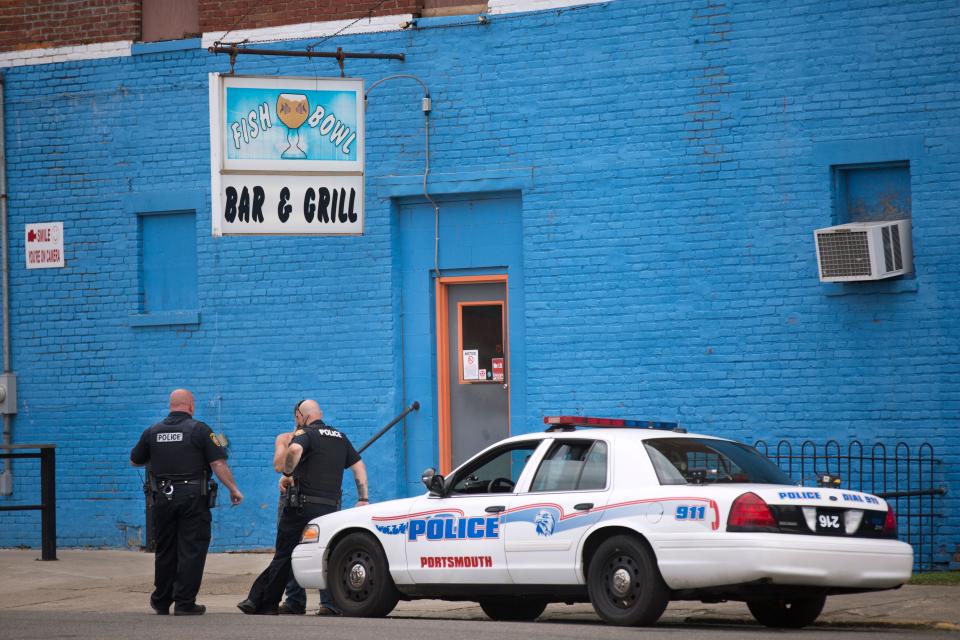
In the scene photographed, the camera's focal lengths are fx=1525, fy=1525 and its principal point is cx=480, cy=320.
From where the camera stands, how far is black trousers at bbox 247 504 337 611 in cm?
1210

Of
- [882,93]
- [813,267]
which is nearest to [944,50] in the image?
[882,93]

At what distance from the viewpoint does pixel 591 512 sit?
33.8 ft

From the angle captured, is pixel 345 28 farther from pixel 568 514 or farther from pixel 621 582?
pixel 621 582

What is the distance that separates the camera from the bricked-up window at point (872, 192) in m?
14.1

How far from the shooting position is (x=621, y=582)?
1008cm

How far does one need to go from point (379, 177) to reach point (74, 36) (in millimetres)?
4370

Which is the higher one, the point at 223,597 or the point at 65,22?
the point at 65,22

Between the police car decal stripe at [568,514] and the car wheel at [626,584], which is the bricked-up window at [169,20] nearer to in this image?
the police car decal stripe at [568,514]

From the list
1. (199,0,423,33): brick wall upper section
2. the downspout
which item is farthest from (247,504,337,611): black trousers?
the downspout

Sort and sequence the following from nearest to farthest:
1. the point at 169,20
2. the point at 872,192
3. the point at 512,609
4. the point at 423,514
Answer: the point at 423,514 → the point at 512,609 → the point at 872,192 → the point at 169,20

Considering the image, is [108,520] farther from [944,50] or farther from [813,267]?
[944,50]

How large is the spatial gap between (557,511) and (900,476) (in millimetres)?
4618

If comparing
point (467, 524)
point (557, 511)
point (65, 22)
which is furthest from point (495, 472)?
point (65, 22)

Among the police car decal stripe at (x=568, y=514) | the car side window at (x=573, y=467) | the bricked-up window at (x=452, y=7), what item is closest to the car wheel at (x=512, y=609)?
the police car decal stripe at (x=568, y=514)
